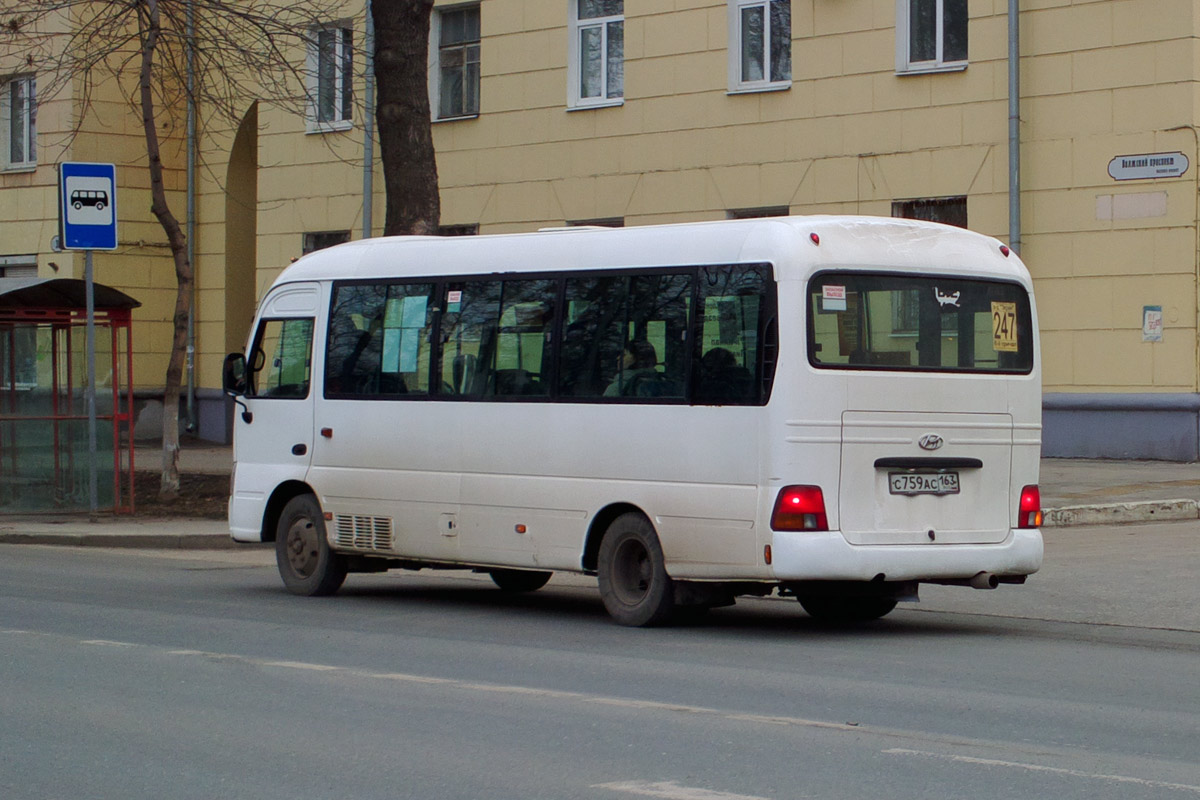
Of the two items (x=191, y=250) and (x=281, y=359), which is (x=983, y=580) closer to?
(x=281, y=359)

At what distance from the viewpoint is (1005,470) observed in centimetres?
1092

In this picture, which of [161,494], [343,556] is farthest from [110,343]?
[343,556]

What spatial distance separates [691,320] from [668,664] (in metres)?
2.27

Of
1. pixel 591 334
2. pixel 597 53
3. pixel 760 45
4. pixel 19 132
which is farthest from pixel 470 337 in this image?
pixel 19 132

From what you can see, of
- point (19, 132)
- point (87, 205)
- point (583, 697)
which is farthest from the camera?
point (19, 132)

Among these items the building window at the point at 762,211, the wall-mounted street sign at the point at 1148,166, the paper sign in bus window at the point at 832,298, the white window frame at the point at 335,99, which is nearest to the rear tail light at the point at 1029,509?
the paper sign in bus window at the point at 832,298

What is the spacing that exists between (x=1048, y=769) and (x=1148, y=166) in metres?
16.7

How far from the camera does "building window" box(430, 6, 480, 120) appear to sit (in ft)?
95.9

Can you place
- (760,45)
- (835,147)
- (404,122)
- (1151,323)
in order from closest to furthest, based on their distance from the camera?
1. (404,122)
2. (1151,323)
3. (835,147)
4. (760,45)

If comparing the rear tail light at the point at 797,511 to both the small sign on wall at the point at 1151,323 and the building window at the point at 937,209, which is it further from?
the building window at the point at 937,209

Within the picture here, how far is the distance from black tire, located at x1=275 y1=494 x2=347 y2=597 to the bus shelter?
7072 millimetres

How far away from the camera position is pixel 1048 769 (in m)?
6.59

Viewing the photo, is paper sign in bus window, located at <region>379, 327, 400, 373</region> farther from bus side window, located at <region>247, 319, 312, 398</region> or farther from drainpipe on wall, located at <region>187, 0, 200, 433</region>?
drainpipe on wall, located at <region>187, 0, 200, 433</region>

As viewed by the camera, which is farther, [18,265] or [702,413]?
[18,265]
